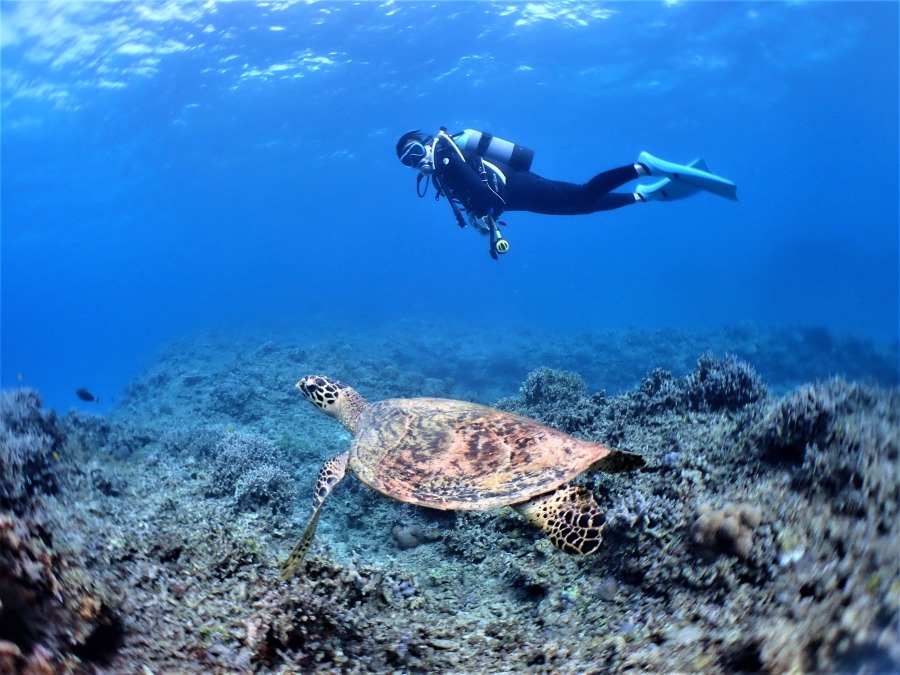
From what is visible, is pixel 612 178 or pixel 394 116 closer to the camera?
pixel 612 178

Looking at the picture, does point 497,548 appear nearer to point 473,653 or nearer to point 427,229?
point 473,653

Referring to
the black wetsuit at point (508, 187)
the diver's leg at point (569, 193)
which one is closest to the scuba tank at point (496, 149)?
the black wetsuit at point (508, 187)

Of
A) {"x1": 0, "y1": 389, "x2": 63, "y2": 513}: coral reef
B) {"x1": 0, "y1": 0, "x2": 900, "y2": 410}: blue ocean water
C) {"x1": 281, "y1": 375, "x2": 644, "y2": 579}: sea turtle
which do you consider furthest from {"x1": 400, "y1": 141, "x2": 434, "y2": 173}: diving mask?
{"x1": 0, "y1": 0, "x2": 900, "y2": 410}: blue ocean water

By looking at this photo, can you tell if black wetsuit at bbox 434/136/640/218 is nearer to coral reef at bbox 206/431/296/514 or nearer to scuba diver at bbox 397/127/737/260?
scuba diver at bbox 397/127/737/260

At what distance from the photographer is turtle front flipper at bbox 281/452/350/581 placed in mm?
2811

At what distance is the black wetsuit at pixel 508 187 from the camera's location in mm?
7691

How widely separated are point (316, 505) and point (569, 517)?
2110mm

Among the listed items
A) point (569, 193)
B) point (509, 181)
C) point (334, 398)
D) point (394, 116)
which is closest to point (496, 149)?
point (509, 181)

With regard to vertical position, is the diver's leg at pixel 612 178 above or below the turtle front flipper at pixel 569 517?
below

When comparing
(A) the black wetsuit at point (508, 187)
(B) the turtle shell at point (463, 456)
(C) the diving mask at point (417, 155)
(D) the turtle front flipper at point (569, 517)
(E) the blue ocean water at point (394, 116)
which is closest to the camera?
(D) the turtle front flipper at point (569, 517)

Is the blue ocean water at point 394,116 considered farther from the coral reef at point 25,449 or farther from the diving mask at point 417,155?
the diving mask at point 417,155

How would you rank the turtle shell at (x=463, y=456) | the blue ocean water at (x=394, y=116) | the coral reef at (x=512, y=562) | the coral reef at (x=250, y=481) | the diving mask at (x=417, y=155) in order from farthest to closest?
the blue ocean water at (x=394, y=116)
the diving mask at (x=417, y=155)
the coral reef at (x=250, y=481)
the turtle shell at (x=463, y=456)
the coral reef at (x=512, y=562)

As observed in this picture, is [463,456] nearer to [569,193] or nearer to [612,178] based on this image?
[569,193]

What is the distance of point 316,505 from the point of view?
361 centimetres
